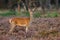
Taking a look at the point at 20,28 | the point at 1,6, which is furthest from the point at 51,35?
the point at 1,6

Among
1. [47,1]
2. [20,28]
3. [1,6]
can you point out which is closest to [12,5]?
[47,1]

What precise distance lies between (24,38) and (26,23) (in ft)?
5.51

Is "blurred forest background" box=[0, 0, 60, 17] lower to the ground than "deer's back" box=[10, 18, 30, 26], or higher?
lower

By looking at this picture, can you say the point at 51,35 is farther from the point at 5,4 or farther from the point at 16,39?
the point at 5,4

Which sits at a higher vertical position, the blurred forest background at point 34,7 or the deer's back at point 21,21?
the deer's back at point 21,21

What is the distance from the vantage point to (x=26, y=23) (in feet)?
37.8

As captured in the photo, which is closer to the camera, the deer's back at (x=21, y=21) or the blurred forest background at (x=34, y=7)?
the deer's back at (x=21, y=21)

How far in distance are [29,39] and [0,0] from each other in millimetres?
26133

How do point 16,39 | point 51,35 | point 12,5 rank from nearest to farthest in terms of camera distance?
point 16,39 < point 51,35 < point 12,5

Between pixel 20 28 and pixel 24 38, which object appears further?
pixel 20 28

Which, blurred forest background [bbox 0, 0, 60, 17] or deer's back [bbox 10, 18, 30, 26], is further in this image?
blurred forest background [bbox 0, 0, 60, 17]

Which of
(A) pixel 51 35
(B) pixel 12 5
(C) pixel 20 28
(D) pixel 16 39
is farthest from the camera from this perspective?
(B) pixel 12 5

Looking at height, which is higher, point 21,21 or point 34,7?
point 21,21

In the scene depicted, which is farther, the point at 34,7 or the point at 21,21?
the point at 34,7
